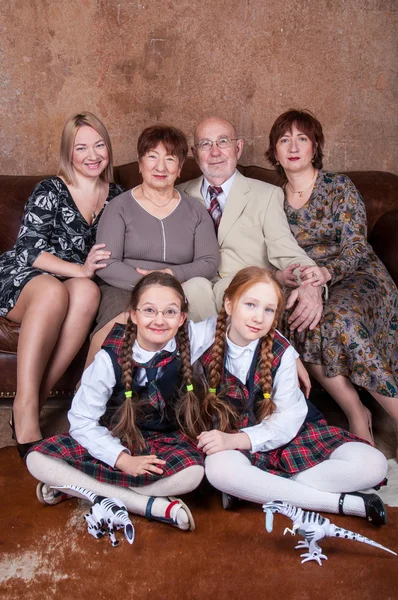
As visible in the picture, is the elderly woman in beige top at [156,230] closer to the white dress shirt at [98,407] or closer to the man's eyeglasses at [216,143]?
the man's eyeglasses at [216,143]

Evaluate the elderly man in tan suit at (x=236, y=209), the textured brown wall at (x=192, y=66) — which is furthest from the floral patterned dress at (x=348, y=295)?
the textured brown wall at (x=192, y=66)

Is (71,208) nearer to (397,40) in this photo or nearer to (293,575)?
(293,575)

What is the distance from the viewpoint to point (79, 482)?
84.2 inches

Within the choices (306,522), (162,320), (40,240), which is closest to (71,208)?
(40,240)

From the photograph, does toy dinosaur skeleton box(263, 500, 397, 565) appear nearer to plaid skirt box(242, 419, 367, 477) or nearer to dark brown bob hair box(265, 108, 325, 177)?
plaid skirt box(242, 419, 367, 477)

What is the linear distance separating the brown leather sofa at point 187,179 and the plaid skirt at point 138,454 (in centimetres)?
69

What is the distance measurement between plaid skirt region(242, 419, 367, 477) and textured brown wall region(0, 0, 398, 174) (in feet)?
6.95

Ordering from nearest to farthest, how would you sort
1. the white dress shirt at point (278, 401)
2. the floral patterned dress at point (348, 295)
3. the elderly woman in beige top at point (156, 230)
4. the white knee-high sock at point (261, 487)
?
the white knee-high sock at point (261, 487)
the white dress shirt at point (278, 401)
the floral patterned dress at point (348, 295)
the elderly woman in beige top at point (156, 230)

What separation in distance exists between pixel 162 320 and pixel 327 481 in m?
0.73

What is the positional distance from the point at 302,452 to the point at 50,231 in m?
1.49

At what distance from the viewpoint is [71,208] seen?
3.00 m

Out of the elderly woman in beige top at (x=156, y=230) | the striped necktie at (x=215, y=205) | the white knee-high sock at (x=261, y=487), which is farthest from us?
the striped necktie at (x=215, y=205)

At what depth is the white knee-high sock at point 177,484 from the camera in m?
2.09

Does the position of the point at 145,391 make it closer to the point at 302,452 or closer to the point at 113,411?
the point at 113,411
